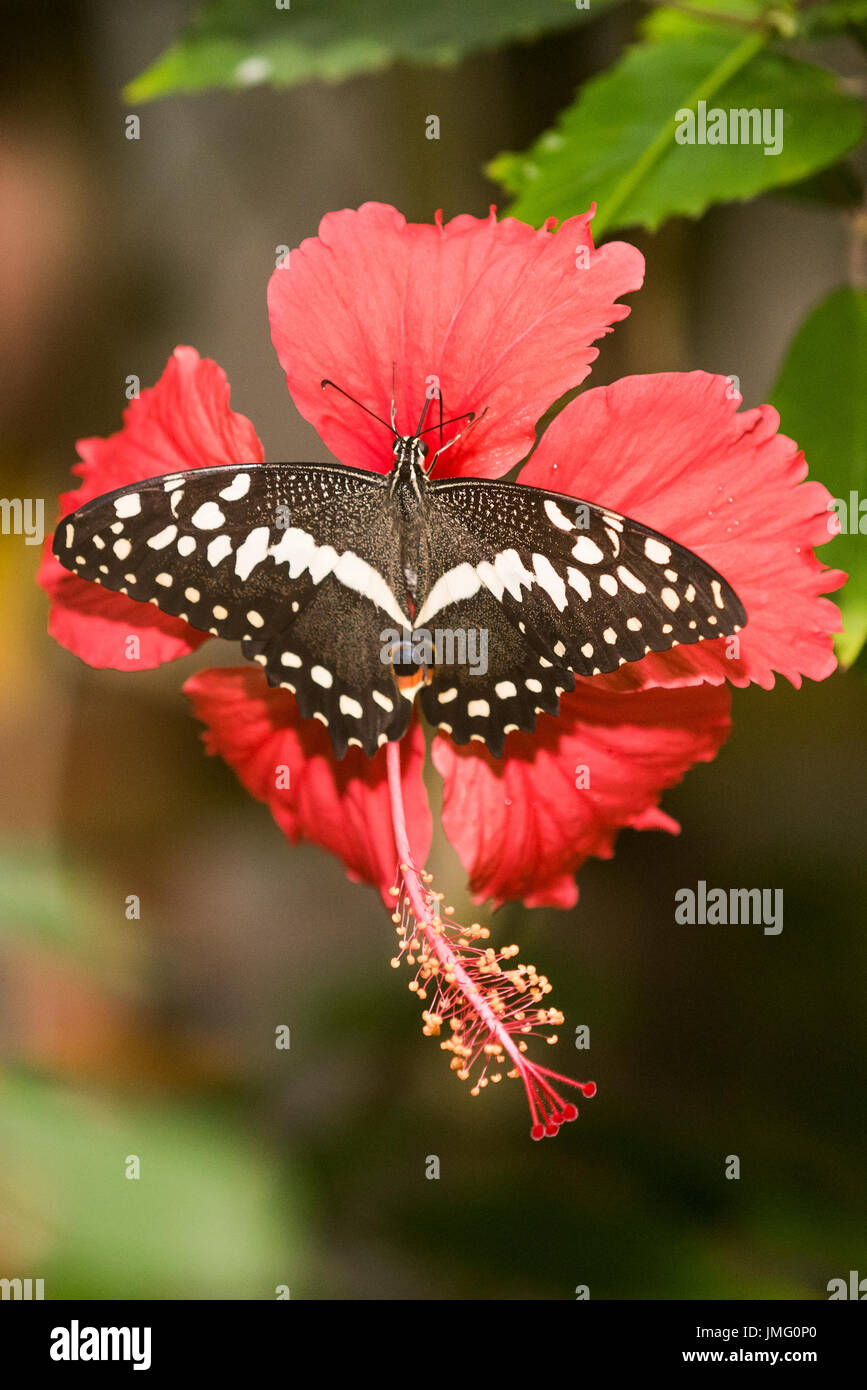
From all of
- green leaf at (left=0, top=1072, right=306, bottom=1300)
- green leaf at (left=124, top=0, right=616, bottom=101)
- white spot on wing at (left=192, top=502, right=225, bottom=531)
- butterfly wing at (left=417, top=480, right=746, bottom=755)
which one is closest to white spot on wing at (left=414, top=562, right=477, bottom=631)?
butterfly wing at (left=417, top=480, right=746, bottom=755)

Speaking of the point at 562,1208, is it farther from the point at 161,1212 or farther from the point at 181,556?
the point at 181,556

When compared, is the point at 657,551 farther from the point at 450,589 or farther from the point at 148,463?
the point at 148,463

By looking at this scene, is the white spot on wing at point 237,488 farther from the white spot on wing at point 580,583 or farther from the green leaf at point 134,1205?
the green leaf at point 134,1205

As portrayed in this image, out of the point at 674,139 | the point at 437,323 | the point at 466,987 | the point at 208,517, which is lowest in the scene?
the point at 466,987

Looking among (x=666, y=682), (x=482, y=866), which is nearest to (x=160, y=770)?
(x=482, y=866)

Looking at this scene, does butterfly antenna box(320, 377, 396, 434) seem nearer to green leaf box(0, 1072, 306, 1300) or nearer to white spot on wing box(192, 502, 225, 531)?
white spot on wing box(192, 502, 225, 531)

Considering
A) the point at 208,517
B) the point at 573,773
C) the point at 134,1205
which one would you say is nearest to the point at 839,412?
the point at 573,773

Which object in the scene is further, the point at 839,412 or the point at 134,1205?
the point at 134,1205

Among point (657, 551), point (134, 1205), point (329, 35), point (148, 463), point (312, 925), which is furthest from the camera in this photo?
point (312, 925)
